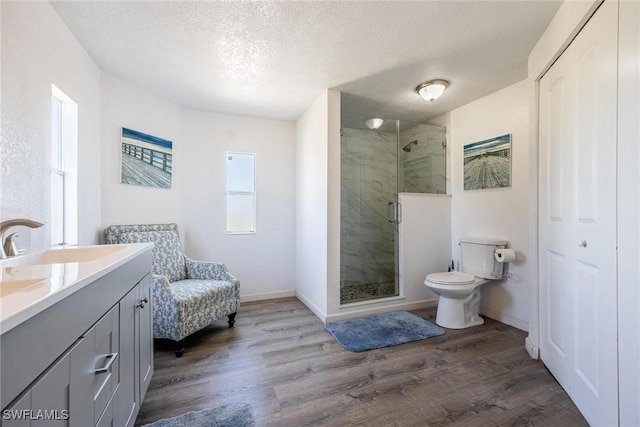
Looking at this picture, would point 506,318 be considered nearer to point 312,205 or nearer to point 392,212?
point 392,212

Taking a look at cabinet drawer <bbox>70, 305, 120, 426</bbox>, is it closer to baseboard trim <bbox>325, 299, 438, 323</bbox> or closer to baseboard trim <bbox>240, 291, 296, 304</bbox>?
baseboard trim <bbox>325, 299, 438, 323</bbox>

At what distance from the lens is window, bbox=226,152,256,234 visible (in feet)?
10.9

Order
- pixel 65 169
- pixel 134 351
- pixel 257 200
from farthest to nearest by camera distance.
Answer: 1. pixel 257 200
2. pixel 65 169
3. pixel 134 351

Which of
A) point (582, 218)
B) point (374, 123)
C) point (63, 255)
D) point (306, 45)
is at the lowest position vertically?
point (63, 255)

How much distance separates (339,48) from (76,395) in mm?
2309

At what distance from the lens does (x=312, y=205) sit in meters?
3.04

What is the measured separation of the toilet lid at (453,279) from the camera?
8.25ft

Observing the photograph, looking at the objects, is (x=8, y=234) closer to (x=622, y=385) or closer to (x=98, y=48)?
(x=98, y=48)

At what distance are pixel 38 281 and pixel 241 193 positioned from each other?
2.65m

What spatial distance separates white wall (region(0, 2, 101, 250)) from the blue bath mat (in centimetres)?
220

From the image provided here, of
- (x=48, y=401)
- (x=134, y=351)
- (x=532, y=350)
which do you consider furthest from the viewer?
(x=532, y=350)

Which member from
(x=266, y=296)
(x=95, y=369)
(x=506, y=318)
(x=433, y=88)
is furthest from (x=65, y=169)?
(x=506, y=318)

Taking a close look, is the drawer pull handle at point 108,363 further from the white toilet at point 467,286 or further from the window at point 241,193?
the white toilet at point 467,286

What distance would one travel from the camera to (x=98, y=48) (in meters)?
1.96
